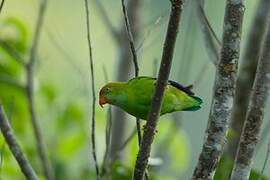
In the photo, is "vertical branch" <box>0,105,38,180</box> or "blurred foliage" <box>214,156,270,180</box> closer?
"vertical branch" <box>0,105,38,180</box>

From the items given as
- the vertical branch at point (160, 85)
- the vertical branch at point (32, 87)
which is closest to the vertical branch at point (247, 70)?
the vertical branch at point (32, 87)

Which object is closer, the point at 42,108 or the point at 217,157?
the point at 217,157

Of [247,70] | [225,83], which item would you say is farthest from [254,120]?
[247,70]

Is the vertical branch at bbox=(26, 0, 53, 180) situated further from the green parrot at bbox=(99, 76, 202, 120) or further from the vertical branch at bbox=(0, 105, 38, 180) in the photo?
the green parrot at bbox=(99, 76, 202, 120)

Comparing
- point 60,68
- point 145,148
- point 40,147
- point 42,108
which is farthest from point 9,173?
point 60,68

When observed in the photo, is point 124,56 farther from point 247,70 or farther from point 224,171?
point 224,171

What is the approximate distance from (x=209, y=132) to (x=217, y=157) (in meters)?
0.08

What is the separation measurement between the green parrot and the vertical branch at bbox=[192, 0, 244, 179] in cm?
21

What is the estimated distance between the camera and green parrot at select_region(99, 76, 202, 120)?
2217mm

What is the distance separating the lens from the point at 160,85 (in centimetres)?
187

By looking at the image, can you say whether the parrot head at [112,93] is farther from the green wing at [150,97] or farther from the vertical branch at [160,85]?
the vertical branch at [160,85]

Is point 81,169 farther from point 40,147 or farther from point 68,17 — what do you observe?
point 68,17

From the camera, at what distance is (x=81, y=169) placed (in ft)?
13.2

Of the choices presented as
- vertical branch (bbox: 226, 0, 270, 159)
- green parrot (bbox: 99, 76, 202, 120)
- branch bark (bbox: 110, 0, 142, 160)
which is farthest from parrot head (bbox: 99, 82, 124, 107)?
branch bark (bbox: 110, 0, 142, 160)
